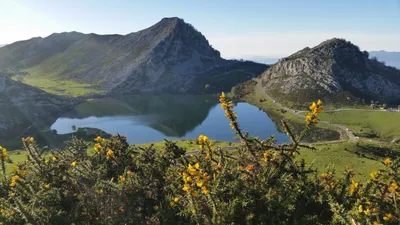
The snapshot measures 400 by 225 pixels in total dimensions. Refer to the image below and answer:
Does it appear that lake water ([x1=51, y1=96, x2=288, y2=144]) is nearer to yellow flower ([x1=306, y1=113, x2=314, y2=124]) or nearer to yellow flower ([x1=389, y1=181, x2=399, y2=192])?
yellow flower ([x1=389, y1=181, x2=399, y2=192])

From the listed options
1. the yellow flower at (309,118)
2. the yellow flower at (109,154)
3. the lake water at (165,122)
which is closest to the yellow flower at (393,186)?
the yellow flower at (309,118)

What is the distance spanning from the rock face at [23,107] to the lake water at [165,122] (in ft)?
27.6

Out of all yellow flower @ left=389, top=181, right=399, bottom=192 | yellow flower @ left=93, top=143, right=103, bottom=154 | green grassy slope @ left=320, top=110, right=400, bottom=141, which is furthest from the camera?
green grassy slope @ left=320, top=110, right=400, bottom=141

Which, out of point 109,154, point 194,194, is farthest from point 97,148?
point 194,194

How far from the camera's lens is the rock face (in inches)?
5527

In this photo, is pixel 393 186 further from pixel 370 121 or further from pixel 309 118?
pixel 370 121

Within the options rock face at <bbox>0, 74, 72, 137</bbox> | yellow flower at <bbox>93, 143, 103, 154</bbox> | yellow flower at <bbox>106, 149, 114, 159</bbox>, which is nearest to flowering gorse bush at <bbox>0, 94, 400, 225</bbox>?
yellow flower at <bbox>93, 143, 103, 154</bbox>

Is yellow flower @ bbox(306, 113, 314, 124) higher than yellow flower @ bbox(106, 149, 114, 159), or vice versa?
yellow flower @ bbox(306, 113, 314, 124)

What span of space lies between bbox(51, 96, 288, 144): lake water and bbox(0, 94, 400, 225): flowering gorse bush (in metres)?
104

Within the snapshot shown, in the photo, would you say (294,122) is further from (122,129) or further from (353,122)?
(122,129)

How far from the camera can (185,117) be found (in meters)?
168

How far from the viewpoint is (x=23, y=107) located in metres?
159

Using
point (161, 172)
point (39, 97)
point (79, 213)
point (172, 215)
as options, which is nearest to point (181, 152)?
point (161, 172)

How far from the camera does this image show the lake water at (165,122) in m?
130
